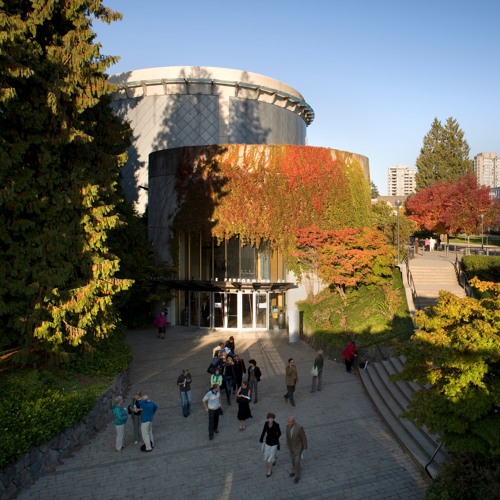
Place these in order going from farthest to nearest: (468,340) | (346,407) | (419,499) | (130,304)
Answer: (130,304) → (346,407) → (419,499) → (468,340)

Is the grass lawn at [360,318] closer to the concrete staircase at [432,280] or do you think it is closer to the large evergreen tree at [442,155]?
the concrete staircase at [432,280]

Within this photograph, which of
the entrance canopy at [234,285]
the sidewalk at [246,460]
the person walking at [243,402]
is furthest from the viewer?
the entrance canopy at [234,285]

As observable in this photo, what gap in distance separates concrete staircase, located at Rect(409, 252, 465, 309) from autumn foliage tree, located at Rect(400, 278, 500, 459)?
11.2m

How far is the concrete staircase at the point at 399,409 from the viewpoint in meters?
9.81

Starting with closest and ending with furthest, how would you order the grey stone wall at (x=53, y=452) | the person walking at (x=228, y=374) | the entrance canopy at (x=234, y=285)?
the grey stone wall at (x=53, y=452) → the person walking at (x=228, y=374) → the entrance canopy at (x=234, y=285)

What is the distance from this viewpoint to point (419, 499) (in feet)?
28.3

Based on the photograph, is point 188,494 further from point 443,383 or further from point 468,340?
point 468,340

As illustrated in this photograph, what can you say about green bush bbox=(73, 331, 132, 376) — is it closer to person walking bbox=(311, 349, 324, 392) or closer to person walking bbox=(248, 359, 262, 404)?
person walking bbox=(248, 359, 262, 404)

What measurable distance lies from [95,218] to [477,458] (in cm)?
1196

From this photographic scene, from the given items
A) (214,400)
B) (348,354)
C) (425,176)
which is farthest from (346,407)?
(425,176)

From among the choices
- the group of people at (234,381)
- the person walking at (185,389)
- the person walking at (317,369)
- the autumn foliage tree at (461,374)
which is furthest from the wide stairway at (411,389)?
the person walking at (185,389)

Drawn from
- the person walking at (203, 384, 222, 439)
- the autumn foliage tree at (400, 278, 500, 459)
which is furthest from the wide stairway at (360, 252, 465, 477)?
the person walking at (203, 384, 222, 439)

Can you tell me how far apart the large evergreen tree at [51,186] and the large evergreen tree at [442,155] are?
53.7m

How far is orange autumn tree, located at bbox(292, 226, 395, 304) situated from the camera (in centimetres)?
2181
